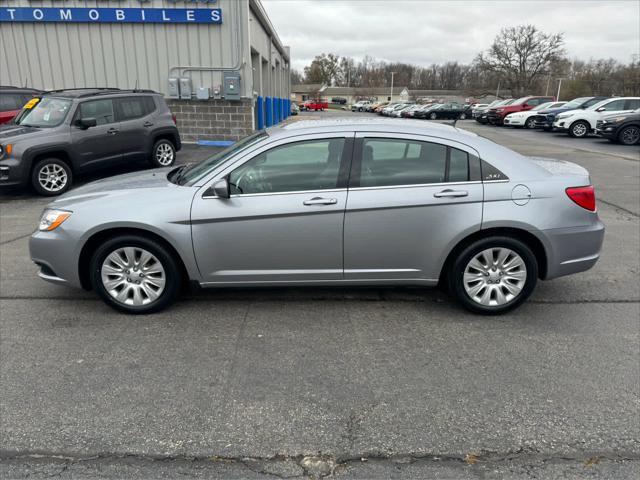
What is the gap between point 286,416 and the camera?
2867mm

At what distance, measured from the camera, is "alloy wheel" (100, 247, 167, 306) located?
404 cm

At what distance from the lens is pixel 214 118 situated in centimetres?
1639

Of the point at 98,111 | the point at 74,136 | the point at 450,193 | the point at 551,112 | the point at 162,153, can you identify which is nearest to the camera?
the point at 450,193

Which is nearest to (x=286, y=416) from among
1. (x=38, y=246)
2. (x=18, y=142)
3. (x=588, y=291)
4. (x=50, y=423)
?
(x=50, y=423)

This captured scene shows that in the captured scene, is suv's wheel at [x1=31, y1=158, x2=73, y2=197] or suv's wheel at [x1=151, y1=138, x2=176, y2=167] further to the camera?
suv's wheel at [x1=151, y1=138, x2=176, y2=167]

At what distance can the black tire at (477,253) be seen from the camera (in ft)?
13.2

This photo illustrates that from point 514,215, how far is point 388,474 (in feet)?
7.83

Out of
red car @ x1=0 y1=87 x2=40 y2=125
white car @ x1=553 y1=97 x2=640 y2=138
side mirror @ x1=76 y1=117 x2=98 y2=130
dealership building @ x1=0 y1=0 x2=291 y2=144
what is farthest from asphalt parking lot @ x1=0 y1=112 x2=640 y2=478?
white car @ x1=553 y1=97 x2=640 y2=138

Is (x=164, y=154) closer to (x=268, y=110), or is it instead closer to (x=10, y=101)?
(x=10, y=101)

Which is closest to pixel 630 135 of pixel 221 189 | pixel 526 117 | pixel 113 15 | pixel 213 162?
pixel 526 117

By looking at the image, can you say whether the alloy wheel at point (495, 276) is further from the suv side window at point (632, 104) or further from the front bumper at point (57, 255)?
the suv side window at point (632, 104)

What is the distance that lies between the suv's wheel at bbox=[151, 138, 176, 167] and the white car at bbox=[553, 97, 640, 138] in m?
18.4

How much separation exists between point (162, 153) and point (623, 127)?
1700 cm

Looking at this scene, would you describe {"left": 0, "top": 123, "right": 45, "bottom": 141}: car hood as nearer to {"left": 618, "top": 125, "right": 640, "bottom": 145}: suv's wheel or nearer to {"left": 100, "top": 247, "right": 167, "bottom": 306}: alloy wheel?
{"left": 100, "top": 247, "right": 167, "bottom": 306}: alloy wheel
